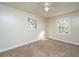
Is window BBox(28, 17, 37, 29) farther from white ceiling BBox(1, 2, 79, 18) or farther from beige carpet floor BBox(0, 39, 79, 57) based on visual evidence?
beige carpet floor BBox(0, 39, 79, 57)

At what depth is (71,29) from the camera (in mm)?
2193

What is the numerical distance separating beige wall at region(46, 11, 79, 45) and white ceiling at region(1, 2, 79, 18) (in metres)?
0.12

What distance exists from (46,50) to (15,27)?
3.18ft

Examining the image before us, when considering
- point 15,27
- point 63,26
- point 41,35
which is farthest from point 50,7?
point 15,27

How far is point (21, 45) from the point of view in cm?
227

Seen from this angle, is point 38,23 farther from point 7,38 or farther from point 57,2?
point 7,38

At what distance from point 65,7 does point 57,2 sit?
232 millimetres

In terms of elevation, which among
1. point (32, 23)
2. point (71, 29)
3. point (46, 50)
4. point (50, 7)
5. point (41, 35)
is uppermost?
point (50, 7)

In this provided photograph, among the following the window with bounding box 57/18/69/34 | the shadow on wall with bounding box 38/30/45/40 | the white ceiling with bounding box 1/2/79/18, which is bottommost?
the shadow on wall with bounding box 38/30/45/40

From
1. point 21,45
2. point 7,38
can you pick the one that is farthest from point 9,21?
point 21,45

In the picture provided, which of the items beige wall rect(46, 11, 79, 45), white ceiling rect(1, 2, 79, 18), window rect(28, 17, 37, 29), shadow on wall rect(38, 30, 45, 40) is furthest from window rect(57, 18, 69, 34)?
window rect(28, 17, 37, 29)

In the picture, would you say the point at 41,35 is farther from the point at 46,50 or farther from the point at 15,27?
the point at 15,27

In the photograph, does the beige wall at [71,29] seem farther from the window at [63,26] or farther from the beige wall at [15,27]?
the beige wall at [15,27]

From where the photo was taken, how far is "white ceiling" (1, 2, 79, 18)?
2146 millimetres
